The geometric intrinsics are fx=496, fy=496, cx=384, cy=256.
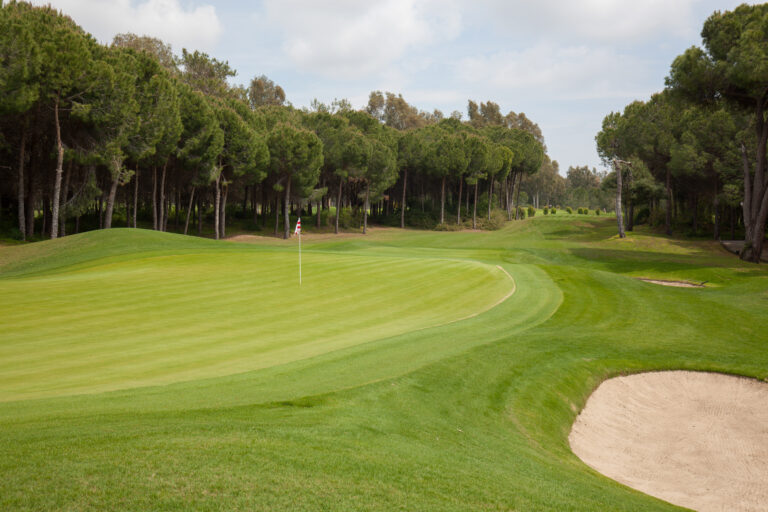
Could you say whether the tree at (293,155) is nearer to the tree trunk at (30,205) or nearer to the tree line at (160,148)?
the tree line at (160,148)

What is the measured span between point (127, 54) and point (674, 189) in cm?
6037

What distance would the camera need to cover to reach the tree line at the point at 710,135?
32000 mm

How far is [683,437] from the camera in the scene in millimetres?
9422

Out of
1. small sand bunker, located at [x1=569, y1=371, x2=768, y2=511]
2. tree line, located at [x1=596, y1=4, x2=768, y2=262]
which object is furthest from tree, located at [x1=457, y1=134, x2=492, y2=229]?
small sand bunker, located at [x1=569, y1=371, x2=768, y2=511]

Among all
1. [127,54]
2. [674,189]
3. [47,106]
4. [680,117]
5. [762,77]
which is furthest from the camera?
[674,189]

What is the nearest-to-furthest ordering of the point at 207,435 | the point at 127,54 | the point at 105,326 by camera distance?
the point at 207,435, the point at 105,326, the point at 127,54

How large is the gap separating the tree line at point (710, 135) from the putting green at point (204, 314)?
2253 centimetres

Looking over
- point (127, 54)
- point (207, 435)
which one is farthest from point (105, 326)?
point (127, 54)

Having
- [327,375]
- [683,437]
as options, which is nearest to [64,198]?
[327,375]

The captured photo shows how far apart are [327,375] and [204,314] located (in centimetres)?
569

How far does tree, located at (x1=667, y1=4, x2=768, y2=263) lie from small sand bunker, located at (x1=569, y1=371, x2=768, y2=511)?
2712cm

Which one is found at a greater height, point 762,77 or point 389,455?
point 762,77

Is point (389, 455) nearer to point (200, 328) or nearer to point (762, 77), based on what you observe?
point (200, 328)

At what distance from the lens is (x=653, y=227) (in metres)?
65.6
